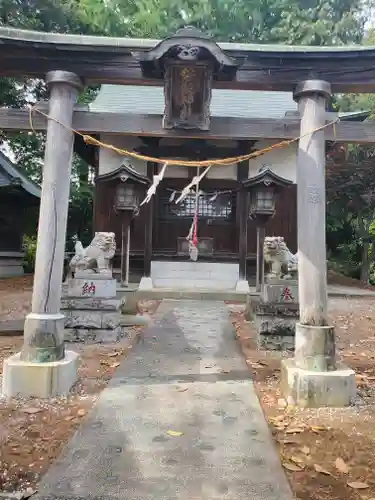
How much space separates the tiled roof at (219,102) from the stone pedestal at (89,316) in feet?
29.6

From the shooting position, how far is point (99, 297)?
303 inches

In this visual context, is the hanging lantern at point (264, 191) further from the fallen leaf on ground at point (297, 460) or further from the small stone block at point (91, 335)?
the fallen leaf on ground at point (297, 460)

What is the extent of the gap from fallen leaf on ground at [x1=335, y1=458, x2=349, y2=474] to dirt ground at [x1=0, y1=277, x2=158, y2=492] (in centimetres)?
221

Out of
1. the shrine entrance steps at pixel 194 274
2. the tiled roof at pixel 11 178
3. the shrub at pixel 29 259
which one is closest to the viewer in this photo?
the shrine entrance steps at pixel 194 274

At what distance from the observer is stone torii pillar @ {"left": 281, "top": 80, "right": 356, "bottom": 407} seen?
4.77m

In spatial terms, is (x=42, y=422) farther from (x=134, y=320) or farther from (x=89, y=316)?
(x=134, y=320)

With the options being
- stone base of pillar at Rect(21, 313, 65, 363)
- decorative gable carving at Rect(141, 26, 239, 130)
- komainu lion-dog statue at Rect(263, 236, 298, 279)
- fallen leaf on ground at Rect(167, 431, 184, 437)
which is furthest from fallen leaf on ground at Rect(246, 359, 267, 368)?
decorative gable carving at Rect(141, 26, 239, 130)

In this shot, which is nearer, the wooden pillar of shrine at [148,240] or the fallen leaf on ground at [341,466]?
the fallen leaf on ground at [341,466]

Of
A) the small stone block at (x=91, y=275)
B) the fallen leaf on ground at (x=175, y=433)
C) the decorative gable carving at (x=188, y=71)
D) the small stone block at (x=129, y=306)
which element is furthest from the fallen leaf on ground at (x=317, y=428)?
the small stone block at (x=129, y=306)

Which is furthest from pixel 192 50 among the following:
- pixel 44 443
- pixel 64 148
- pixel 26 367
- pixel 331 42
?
pixel 331 42

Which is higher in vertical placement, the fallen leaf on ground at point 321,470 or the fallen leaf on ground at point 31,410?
the fallen leaf on ground at point 31,410

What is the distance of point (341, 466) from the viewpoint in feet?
11.4

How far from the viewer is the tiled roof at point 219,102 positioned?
607 inches

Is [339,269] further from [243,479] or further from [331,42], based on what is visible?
[243,479]
